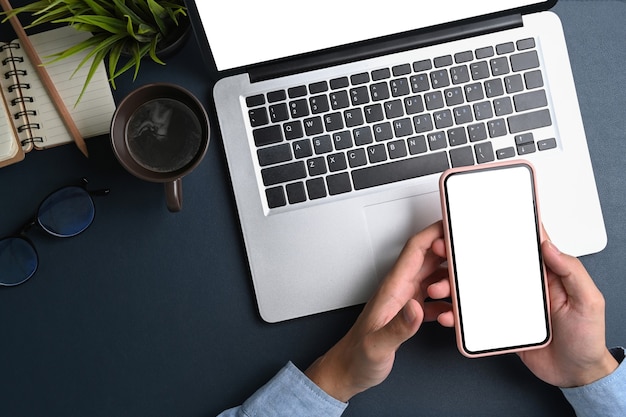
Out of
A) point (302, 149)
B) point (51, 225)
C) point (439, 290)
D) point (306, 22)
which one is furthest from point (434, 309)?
point (51, 225)

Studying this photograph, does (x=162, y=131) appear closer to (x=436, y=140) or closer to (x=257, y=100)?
(x=257, y=100)

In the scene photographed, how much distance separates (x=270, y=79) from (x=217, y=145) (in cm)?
11

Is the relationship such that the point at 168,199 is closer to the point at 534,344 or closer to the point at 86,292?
the point at 86,292

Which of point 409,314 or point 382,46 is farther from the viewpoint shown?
point 382,46

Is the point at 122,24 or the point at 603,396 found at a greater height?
the point at 122,24

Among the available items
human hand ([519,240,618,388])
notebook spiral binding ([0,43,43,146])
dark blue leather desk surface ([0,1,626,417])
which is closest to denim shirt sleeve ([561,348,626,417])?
human hand ([519,240,618,388])

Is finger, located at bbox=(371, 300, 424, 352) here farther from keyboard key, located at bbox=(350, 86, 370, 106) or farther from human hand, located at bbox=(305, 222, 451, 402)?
keyboard key, located at bbox=(350, 86, 370, 106)

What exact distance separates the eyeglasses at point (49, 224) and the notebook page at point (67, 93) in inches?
2.7

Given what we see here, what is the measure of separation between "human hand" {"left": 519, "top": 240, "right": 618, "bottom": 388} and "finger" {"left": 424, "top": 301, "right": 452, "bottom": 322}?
11cm

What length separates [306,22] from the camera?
640 millimetres

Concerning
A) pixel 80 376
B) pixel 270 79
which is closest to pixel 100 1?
pixel 270 79

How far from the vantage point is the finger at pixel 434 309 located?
28.0 inches

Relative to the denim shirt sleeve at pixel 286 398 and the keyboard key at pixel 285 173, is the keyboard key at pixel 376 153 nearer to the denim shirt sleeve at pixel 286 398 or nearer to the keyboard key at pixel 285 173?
the keyboard key at pixel 285 173

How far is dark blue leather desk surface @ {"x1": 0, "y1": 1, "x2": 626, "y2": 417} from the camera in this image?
0.74 metres
